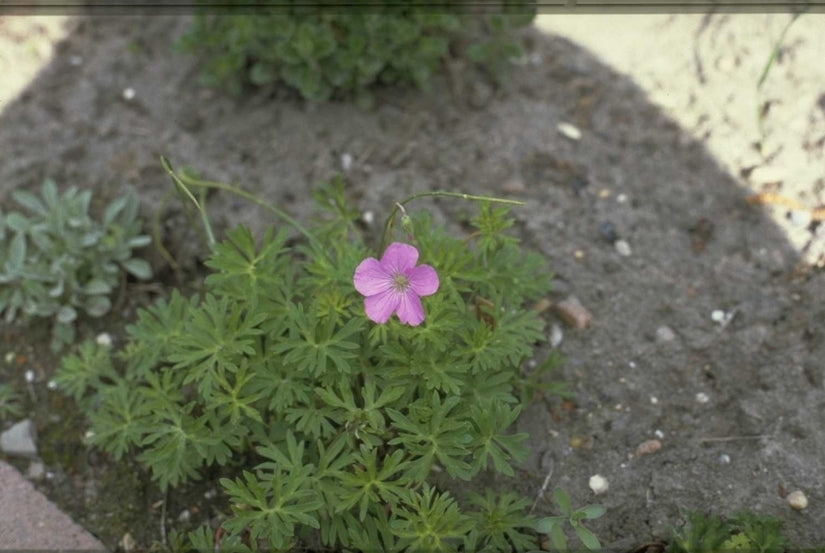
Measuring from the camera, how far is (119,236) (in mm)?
3023

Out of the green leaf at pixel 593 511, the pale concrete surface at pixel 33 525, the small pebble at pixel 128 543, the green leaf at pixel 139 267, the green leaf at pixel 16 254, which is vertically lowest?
the small pebble at pixel 128 543

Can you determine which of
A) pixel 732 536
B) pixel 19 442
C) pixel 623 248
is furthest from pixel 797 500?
pixel 19 442

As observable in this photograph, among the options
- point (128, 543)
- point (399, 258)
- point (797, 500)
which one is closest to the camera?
point (399, 258)

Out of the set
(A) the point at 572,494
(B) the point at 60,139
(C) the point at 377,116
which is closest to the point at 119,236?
(B) the point at 60,139

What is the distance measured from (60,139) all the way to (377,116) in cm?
123

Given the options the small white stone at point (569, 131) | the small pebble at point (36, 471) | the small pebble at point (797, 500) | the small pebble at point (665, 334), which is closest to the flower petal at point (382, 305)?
the small pebble at point (665, 334)

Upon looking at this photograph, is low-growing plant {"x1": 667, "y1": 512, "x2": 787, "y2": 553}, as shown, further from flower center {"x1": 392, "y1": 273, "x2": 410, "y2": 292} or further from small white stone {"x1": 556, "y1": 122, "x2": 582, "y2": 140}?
small white stone {"x1": 556, "y1": 122, "x2": 582, "y2": 140}

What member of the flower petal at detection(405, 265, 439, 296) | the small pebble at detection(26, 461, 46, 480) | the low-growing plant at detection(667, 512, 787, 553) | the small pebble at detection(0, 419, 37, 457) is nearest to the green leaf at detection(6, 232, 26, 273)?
the small pebble at detection(0, 419, 37, 457)

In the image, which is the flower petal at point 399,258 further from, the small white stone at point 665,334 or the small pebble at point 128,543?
the small pebble at point 128,543

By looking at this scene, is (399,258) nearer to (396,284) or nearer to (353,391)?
(396,284)

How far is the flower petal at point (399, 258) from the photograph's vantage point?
6.61ft

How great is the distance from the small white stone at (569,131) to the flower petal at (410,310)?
145cm

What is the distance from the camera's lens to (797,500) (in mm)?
2271

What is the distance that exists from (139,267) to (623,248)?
167 cm
